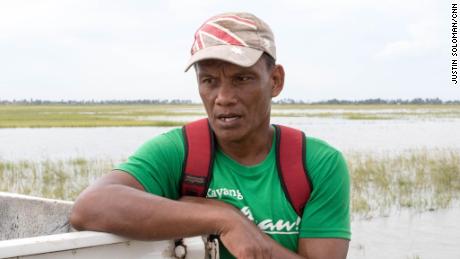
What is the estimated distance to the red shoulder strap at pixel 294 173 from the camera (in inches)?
96.8

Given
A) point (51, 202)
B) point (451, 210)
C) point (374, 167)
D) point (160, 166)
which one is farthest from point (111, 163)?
point (160, 166)

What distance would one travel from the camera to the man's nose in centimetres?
248

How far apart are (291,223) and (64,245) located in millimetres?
835

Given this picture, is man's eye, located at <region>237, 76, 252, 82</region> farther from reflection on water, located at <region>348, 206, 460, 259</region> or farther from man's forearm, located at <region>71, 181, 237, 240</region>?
reflection on water, located at <region>348, 206, 460, 259</region>

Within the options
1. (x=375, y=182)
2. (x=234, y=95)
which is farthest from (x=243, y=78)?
(x=375, y=182)

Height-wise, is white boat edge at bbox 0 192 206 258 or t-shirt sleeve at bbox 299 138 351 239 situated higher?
t-shirt sleeve at bbox 299 138 351 239

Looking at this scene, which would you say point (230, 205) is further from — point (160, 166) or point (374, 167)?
point (374, 167)

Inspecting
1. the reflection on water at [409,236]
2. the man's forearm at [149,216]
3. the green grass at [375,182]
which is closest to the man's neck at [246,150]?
the man's forearm at [149,216]

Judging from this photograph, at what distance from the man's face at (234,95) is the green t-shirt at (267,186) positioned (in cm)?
13

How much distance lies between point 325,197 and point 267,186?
8.8 inches

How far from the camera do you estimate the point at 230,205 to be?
96.4 inches

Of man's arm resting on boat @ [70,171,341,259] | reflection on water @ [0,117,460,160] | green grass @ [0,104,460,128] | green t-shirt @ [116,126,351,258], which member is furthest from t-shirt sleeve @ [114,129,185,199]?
green grass @ [0,104,460,128]

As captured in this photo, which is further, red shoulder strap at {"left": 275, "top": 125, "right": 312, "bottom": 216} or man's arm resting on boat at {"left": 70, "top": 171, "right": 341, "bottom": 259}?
red shoulder strap at {"left": 275, "top": 125, "right": 312, "bottom": 216}

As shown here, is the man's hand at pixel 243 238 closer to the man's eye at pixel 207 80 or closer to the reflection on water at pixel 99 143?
the man's eye at pixel 207 80
